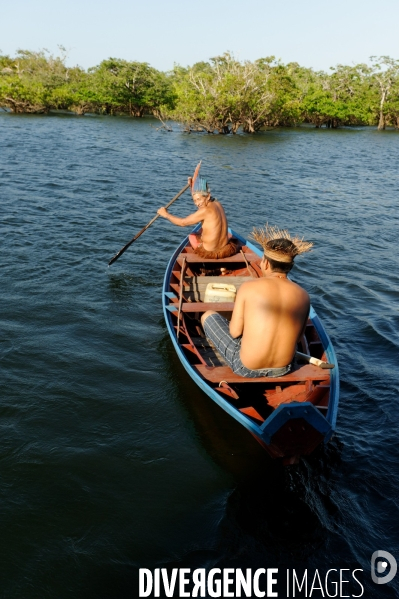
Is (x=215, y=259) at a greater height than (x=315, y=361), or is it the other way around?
(x=215, y=259)

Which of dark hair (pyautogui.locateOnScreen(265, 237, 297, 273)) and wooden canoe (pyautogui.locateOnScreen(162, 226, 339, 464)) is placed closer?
wooden canoe (pyautogui.locateOnScreen(162, 226, 339, 464))

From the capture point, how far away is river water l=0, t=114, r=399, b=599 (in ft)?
12.0

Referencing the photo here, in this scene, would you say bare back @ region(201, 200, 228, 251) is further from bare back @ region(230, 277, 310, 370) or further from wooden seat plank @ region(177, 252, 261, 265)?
bare back @ region(230, 277, 310, 370)

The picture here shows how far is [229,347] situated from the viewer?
15.7 feet

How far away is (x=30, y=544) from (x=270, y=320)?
248 cm

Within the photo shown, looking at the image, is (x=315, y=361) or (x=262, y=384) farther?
(x=262, y=384)

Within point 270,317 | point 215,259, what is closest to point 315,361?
point 270,317

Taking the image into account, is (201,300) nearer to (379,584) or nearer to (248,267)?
(248,267)

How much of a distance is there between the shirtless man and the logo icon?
5.23ft

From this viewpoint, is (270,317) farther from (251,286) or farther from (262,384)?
(262,384)

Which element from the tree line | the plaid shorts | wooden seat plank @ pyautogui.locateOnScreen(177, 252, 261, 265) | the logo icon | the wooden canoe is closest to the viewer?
the logo icon

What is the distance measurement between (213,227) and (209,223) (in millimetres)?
84

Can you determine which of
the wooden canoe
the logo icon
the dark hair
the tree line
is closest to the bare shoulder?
the dark hair

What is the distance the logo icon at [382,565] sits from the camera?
138 inches
